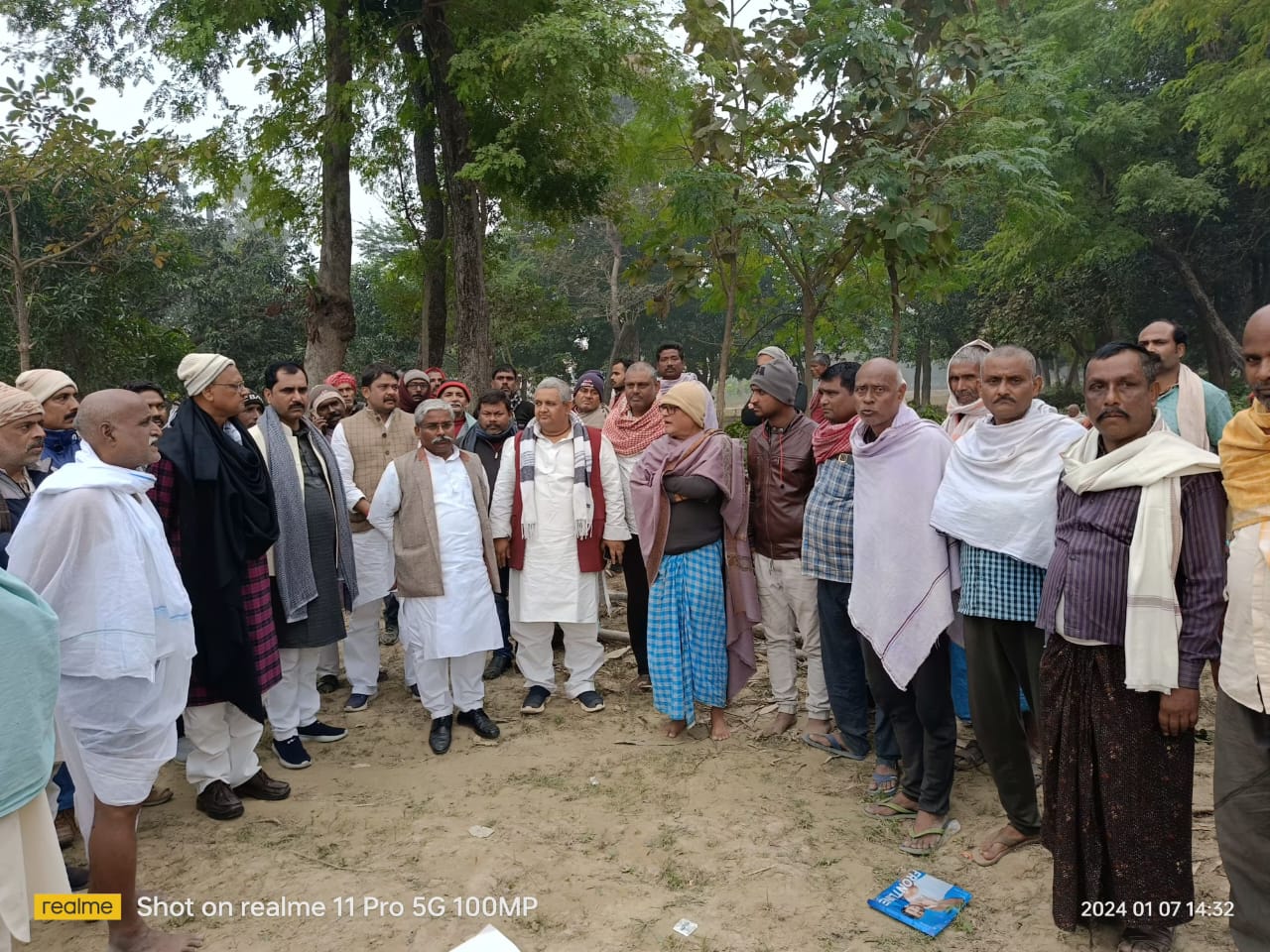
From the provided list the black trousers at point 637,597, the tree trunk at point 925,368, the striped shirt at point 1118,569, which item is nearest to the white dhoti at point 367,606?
the black trousers at point 637,597

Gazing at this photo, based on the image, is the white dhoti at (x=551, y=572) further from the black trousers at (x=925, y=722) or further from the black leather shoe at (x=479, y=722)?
the black trousers at (x=925, y=722)

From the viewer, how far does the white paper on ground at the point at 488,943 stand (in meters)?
2.85

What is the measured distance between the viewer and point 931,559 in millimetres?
3646

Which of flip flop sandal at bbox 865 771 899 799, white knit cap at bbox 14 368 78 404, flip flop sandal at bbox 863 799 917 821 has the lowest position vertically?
flip flop sandal at bbox 863 799 917 821

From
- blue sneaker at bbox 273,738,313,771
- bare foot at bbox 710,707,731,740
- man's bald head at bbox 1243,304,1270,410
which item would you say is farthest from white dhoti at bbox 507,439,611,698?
man's bald head at bbox 1243,304,1270,410

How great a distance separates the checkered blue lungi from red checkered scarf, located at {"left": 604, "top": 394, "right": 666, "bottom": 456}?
1.23 m

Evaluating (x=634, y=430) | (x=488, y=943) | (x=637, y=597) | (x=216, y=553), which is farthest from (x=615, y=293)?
(x=488, y=943)

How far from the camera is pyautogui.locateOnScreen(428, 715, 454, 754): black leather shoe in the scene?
4.74 metres

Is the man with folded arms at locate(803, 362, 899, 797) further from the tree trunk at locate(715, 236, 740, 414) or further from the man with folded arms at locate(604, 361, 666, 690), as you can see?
the tree trunk at locate(715, 236, 740, 414)

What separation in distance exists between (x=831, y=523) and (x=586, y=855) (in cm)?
192

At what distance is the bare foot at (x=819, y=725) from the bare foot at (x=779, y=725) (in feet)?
0.60

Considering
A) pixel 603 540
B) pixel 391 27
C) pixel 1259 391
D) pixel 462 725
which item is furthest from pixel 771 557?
pixel 391 27

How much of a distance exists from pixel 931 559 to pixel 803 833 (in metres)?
1.36

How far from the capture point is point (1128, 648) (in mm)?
2668
